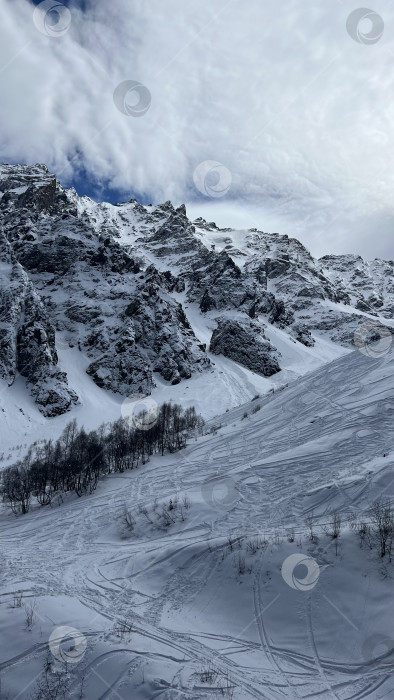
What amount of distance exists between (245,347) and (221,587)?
2998 inches

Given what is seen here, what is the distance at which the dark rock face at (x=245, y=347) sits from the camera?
3203 inches

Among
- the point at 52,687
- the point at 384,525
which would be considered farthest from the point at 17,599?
the point at 384,525

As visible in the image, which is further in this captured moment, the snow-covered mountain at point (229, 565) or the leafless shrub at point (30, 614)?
the leafless shrub at point (30, 614)

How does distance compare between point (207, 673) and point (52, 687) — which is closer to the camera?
point (52, 687)

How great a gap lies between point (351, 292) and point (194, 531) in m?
194

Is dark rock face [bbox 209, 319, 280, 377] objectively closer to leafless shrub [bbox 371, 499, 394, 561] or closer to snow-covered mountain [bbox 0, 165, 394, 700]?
snow-covered mountain [bbox 0, 165, 394, 700]

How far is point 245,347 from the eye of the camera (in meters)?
84.3

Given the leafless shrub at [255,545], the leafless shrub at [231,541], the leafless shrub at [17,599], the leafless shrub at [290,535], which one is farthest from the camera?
the leafless shrub at [231,541]

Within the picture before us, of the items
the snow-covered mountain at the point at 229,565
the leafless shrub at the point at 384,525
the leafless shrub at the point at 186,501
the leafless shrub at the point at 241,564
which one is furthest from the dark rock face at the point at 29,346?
the leafless shrub at the point at 384,525

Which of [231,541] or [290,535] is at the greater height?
[290,535]

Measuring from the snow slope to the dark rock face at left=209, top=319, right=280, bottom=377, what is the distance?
2490 inches

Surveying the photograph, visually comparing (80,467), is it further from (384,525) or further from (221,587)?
(384,525)

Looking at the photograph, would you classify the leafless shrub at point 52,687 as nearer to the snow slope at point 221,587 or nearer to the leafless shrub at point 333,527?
the snow slope at point 221,587

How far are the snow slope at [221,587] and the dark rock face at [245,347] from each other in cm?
6325
